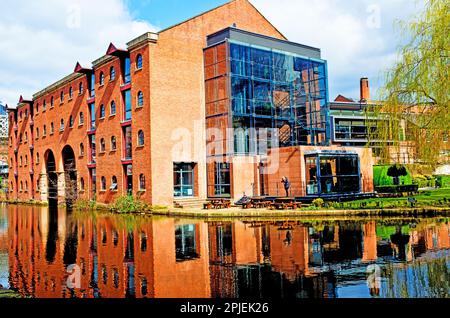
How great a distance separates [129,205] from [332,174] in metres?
12.8

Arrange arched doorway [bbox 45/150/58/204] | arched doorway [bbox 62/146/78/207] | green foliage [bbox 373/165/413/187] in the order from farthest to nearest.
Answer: arched doorway [bbox 45/150/58/204], arched doorway [bbox 62/146/78/207], green foliage [bbox 373/165/413/187]

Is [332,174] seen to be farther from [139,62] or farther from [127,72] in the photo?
[127,72]

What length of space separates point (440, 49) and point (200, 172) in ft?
59.6

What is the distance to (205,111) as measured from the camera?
96.8 ft

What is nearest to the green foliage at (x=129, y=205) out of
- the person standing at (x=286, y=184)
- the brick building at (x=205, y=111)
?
the brick building at (x=205, y=111)

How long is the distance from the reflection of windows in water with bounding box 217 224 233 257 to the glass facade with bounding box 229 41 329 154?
11.3 m

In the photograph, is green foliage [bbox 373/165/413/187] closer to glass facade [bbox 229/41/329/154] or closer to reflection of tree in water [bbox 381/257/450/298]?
glass facade [bbox 229/41/329/154]

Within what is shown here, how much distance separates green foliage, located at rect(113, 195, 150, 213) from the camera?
2631 cm

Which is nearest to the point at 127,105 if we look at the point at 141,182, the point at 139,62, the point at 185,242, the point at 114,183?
the point at 139,62

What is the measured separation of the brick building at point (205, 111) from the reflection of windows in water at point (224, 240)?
9888mm

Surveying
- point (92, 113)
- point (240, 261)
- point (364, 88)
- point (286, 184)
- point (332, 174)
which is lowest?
point (240, 261)

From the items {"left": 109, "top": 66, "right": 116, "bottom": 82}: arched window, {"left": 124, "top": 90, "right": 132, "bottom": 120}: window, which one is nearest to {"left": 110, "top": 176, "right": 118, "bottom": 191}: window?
{"left": 124, "top": 90, "right": 132, "bottom": 120}: window

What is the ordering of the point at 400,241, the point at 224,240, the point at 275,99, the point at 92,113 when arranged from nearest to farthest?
1. the point at 400,241
2. the point at 224,240
3. the point at 275,99
4. the point at 92,113
